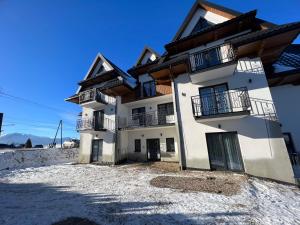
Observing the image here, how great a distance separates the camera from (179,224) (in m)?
3.81

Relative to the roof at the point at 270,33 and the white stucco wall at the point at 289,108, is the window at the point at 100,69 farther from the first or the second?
the white stucco wall at the point at 289,108

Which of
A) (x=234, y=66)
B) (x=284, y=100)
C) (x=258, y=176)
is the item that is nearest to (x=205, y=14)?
(x=234, y=66)

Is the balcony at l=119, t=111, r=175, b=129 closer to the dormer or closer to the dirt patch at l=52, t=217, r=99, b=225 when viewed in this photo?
the dormer

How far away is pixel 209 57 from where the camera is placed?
10.8m

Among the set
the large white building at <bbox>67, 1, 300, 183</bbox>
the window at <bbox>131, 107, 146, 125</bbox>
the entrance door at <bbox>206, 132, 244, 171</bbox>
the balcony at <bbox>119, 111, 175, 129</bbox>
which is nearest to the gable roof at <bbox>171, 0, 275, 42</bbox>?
the large white building at <bbox>67, 1, 300, 183</bbox>

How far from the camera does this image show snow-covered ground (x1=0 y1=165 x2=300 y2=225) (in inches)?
161

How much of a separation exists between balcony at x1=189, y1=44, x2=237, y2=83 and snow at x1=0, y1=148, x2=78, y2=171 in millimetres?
18029

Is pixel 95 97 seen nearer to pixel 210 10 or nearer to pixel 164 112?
pixel 164 112

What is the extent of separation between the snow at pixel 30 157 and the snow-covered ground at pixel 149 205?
1073 cm

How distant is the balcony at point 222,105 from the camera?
8.86m

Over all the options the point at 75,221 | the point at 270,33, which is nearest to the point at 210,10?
the point at 270,33

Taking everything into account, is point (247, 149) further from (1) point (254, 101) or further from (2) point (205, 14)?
(2) point (205, 14)

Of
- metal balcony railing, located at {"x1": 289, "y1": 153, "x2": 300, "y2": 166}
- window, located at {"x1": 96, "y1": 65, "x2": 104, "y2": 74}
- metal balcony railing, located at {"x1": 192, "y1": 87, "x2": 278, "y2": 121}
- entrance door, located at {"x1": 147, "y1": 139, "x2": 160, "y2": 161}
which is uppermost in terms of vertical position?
window, located at {"x1": 96, "y1": 65, "x2": 104, "y2": 74}

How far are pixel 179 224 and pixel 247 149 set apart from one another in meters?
7.00
